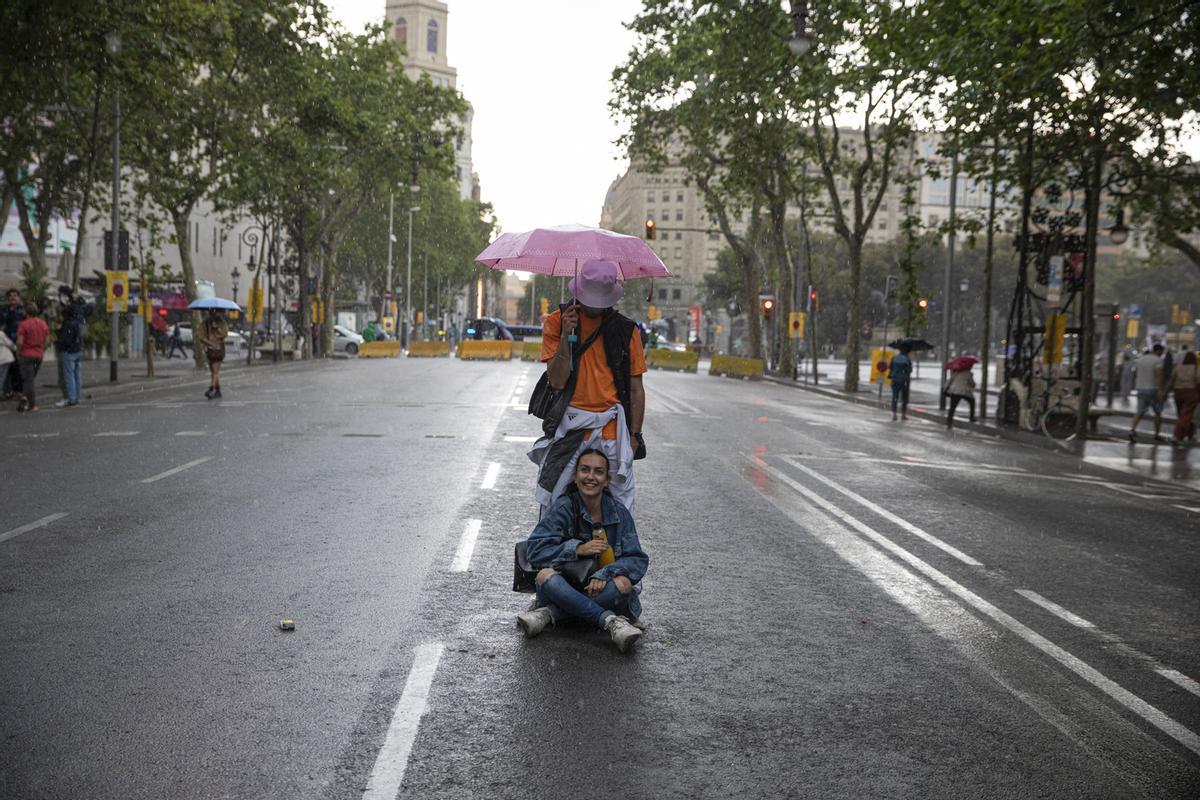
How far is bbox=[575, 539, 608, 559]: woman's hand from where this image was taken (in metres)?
6.36

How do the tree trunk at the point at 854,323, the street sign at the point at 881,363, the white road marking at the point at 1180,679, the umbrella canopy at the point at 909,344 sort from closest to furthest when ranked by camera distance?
the white road marking at the point at 1180,679
the umbrella canopy at the point at 909,344
the street sign at the point at 881,363
the tree trunk at the point at 854,323

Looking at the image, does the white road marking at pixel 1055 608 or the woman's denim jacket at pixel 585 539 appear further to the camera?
the white road marking at pixel 1055 608

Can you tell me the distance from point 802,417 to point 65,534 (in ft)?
62.0

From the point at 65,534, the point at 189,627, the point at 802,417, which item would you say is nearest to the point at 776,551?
the point at 189,627

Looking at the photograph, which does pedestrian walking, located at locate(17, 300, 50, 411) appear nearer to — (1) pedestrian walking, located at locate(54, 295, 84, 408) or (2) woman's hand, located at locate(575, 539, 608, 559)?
(1) pedestrian walking, located at locate(54, 295, 84, 408)

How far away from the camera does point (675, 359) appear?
57.1 m

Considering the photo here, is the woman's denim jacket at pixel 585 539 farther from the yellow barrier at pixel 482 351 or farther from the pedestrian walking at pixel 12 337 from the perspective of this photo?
the yellow barrier at pixel 482 351

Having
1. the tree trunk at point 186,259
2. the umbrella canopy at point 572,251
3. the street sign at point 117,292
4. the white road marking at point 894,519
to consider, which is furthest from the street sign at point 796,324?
the umbrella canopy at point 572,251

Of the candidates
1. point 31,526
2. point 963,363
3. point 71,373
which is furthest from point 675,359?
point 31,526

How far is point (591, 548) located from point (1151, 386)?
2338 cm

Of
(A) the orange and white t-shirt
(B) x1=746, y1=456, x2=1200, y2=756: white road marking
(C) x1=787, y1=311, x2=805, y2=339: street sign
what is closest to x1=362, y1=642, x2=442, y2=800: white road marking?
(A) the orange and white t-shirt

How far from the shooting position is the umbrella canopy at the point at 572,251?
718 cm

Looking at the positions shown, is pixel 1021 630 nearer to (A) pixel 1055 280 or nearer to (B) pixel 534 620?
(B) pixel 534 620

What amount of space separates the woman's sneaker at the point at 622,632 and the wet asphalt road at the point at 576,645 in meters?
0.08
